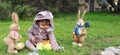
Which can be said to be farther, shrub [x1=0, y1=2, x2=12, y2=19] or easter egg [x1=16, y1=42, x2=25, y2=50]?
shrub [x1=0, y1=2, x2=12, y2=19]

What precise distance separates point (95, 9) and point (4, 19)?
4.96 meters

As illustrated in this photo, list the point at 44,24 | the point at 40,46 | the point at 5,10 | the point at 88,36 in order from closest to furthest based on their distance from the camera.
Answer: the point at 40,46 < the point at 44,24 < the point at 88,36 < the point at 5,10

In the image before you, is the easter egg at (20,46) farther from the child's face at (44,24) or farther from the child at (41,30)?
the child's face at (44,24)

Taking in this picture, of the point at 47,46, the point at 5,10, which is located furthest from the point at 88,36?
the point at 5,10

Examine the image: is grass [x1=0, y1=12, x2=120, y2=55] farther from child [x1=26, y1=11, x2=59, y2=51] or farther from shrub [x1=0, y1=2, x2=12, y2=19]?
shrub [x1=0, y1=2, x2=12, y2=19]

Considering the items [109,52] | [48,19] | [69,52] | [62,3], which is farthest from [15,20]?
[62,3]

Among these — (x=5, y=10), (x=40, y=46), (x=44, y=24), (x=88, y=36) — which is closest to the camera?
(x=40, y=46)

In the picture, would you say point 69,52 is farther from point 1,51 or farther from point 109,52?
point 1,51

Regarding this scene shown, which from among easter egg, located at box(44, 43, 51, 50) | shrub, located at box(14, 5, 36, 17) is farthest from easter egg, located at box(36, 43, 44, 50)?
shrub, located at box(14, 5, 36, 17)

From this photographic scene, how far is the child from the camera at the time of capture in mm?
6023

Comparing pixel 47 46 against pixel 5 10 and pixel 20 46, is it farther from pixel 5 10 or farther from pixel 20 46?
pixel 5 10

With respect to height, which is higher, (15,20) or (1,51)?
(15,20)

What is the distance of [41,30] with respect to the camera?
6129 mm

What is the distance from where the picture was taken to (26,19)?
10492 millimetres
